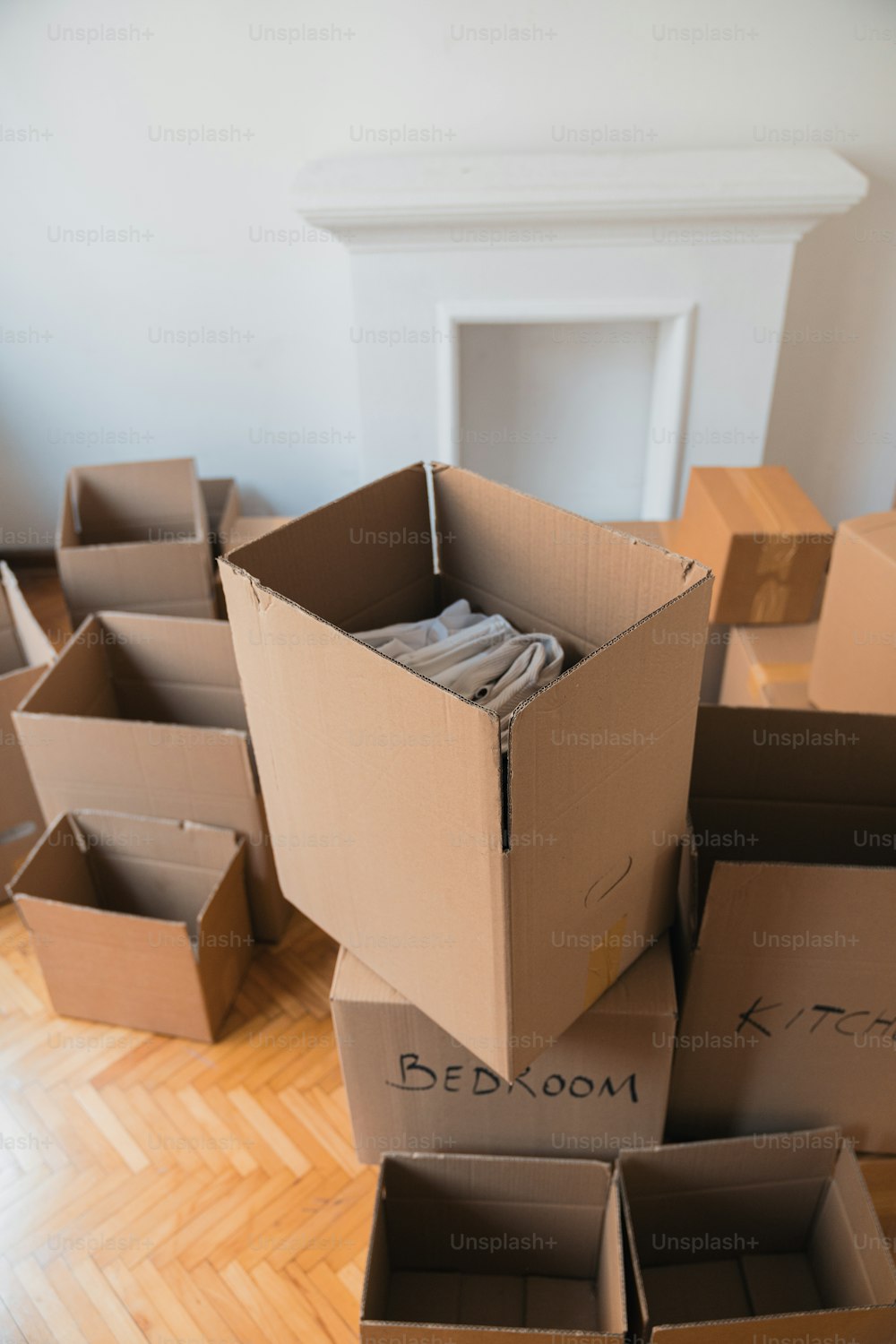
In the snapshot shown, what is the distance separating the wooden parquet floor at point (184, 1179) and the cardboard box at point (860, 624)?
703mm

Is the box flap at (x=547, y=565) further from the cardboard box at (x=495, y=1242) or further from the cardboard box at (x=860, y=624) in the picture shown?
the cardboard box at (x=495, y=1242)

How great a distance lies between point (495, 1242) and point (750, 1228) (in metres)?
0.35

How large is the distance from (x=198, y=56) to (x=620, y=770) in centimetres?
203

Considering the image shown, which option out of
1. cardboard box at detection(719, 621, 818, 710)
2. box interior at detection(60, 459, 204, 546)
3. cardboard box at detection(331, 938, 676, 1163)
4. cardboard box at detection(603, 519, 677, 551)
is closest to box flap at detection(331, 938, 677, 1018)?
cardboard box at detection(331, 938, 676, 1163)

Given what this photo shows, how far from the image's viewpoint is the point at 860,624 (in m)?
1.52

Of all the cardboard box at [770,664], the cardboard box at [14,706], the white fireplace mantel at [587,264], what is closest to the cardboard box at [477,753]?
the cardboard box at [770,664]

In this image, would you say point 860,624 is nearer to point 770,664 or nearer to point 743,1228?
point 770,664

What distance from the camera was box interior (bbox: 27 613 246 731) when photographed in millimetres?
1816

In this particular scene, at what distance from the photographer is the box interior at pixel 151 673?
1816 mm

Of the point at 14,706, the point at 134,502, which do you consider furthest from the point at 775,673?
the point at 134,502

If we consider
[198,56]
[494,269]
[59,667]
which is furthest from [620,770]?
[198,56]

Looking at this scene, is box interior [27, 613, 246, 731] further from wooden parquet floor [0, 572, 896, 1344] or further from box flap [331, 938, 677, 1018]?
box flap [331, 938, 677, 1018]

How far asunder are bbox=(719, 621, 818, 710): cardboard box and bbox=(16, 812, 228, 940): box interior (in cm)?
95

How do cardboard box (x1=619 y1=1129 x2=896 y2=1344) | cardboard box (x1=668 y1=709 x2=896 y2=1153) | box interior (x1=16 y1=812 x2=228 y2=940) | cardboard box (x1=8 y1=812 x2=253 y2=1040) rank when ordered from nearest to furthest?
cardboard box (x1=668 y1=709 x2=896 y2=1153), cardboard box (x1=619 y1=1129 x2=896 y2=1344), cardboard box (x1=8 y1=812 x2=253 y2=1040), box interior (x1=16 y1=812 x2=228 y2=940)
